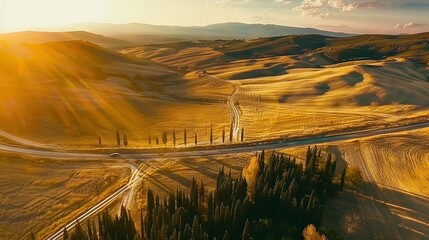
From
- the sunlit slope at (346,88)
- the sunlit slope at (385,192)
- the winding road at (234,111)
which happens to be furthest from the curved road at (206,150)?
the sunlit slope at (346,88)

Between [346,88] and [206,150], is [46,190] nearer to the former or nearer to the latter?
[206,150]

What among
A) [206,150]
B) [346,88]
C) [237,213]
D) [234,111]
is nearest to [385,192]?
[237,213]

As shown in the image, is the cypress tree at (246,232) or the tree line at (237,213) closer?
the cypress tree at (246,232)

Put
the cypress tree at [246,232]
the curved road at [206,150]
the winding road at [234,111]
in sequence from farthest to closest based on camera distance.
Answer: the winding road at [234,111], the curved road at [206,150], the cypress tree at [246,232]

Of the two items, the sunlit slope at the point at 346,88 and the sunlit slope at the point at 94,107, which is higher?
the sunlit slope at the point at 346,88

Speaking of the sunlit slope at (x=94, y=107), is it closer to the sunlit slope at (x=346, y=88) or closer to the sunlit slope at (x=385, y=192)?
the sunlit slope at (x=346, y=88)

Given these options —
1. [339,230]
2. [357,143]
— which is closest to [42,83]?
[357,143]

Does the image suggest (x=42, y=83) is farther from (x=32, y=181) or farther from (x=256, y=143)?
(x=256, y=143)
